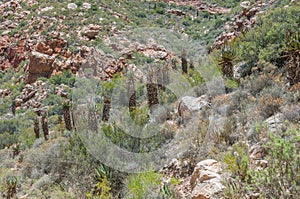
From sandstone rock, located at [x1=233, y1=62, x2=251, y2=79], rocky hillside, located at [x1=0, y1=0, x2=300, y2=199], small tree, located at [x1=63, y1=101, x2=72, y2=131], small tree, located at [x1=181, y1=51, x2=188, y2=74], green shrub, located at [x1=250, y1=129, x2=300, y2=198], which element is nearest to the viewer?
green shrub, located at [x1=250, y1=129, x2=300, y2=198]

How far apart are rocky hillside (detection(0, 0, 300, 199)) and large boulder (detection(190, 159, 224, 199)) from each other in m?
0.02

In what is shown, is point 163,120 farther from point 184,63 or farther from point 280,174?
point 184,63

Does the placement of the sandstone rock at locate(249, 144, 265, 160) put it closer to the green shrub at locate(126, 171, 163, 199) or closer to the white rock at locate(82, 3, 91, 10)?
the green shrub at locate(126, 171, 163, 199)

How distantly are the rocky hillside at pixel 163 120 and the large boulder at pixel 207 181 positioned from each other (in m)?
0.02

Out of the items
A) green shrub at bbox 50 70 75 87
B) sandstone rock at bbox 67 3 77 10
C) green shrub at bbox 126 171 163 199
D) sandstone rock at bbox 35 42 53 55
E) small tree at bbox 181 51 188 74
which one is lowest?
green shrub at bbox 50 70 75 87

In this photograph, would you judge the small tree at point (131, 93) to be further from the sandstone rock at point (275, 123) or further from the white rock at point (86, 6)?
the white rock at point (86, 6)

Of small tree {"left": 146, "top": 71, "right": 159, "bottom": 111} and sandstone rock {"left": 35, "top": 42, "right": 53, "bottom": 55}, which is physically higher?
small tree {"left": 146, "top": 71, "right": 159, "bottom": 111}

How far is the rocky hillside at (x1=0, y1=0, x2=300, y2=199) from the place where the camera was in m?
4.95

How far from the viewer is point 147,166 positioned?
6.90 m

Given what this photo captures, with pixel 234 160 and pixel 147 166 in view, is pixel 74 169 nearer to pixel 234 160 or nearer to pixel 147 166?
pixel 147 166

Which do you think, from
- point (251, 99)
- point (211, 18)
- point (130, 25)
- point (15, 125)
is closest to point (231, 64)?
point (251, 99)

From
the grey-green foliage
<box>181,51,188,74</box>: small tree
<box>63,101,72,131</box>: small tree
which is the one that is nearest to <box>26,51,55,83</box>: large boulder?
<box>63,101,72,131</box>: small tree

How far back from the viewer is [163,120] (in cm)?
976

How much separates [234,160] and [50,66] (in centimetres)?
2462
